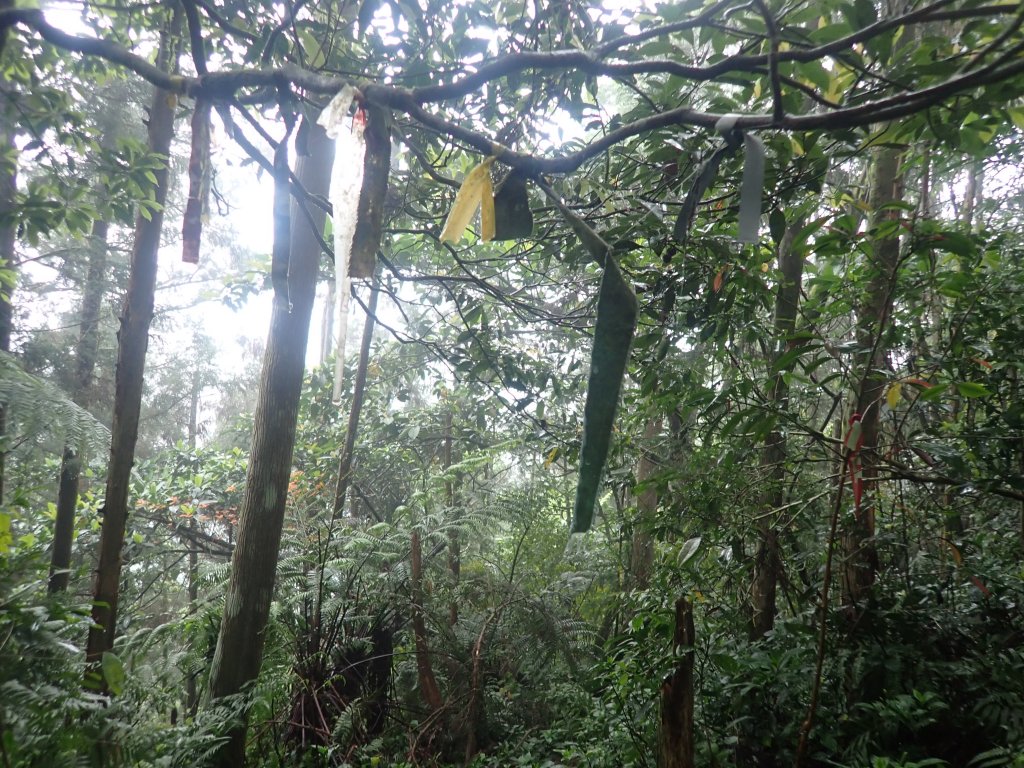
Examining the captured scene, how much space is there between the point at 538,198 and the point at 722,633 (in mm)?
2403

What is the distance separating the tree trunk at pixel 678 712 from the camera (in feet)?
6.82

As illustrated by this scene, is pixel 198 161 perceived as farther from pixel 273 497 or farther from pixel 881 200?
pixel 881 200

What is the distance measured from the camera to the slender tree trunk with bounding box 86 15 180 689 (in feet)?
7.27

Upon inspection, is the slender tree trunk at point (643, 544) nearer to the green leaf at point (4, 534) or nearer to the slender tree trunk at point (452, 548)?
the slender tree trunk at point (452, 548)

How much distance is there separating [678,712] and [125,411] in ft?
8.04

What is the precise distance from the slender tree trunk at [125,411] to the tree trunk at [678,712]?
6.81 feet

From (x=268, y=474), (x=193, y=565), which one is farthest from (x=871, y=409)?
(x=193, y=565)

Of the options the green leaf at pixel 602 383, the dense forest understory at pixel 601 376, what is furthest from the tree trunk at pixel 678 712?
the green leaf at pixel 602 383

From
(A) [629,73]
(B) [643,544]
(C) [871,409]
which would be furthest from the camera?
(B) [643,544]

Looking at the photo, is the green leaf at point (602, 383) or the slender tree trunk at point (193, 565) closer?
the green leaf at point (602, 383)

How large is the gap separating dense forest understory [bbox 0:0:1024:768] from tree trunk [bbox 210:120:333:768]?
2 centimetres

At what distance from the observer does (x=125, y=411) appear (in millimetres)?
2324

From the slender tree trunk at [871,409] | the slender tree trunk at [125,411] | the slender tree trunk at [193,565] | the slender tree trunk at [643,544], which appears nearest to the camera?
the slender tree trunk at [125,411]

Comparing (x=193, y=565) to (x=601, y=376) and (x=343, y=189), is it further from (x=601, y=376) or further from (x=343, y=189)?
(x=601, y=376)
